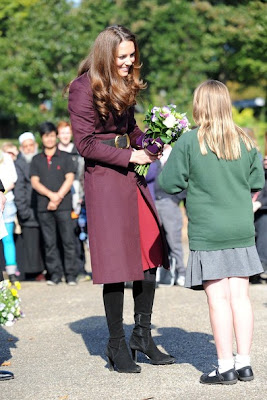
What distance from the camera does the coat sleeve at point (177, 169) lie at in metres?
5.59

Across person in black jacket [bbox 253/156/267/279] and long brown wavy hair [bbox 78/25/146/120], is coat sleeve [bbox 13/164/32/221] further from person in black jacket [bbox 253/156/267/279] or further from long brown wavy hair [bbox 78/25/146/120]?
long brown wavy hair [bbox 78/25/146/120]

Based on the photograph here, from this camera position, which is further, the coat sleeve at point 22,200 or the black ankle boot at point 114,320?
the coat sleeve at point 22,200

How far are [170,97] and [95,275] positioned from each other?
1013 inches

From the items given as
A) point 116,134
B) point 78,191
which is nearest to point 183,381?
point 116,134

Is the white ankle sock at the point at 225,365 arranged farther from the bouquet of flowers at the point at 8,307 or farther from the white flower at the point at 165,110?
the bouquet of flowers at the point at 8,307

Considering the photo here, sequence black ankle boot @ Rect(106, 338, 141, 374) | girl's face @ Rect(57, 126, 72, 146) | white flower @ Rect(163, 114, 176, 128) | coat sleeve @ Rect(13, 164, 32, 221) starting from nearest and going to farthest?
white flower @ Rect(163, 114, 176, 128), black ankle boot @ Rect(106, 338, 141, 374), coat sleeve @ Rect(13, 164, 32, 221), girl's face @ Rect(57, 126, 72, 146)

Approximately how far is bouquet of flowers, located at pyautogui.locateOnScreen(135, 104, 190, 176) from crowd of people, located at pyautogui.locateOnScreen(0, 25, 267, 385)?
0.07 metres

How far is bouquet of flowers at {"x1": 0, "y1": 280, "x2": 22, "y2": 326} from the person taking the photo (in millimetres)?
8234

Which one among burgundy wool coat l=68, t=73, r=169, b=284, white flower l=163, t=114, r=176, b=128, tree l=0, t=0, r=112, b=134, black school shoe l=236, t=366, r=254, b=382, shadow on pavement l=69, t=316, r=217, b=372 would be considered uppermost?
tree l=0, t=0, r=112, b=134

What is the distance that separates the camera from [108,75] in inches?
236

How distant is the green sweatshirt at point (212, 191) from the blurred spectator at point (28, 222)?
643 centimetres

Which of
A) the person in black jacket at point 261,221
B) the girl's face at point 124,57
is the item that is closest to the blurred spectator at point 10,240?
the person in black jacket at point 261,221

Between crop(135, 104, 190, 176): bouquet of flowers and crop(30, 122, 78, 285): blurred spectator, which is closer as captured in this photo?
crop(135, 104, 190, 176): bouquet of flowers

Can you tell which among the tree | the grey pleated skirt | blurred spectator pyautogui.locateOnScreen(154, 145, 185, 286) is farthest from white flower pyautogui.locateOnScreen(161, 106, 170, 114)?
the tree
